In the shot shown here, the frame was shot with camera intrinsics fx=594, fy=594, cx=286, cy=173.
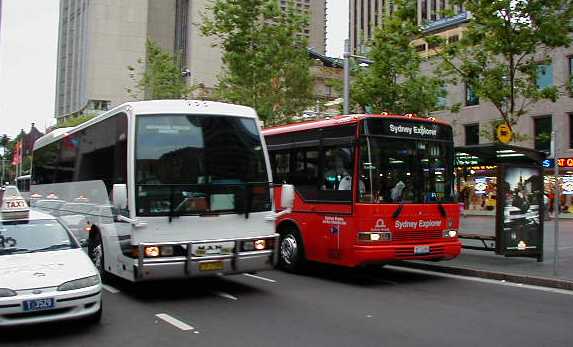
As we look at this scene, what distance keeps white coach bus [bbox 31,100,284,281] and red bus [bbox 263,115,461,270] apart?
1784 mm

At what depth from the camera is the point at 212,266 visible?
29.1 feet

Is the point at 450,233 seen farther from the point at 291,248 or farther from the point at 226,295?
the point at 226,295

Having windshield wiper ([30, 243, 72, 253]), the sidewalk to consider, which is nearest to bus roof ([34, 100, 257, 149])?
windshield wiper ([30, 243, 72, 253])

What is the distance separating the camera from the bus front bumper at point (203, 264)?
846cm

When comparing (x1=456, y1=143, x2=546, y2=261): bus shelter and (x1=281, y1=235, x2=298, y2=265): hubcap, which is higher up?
(x1=456, y1=143, x2=546, y2=261): bus shelter

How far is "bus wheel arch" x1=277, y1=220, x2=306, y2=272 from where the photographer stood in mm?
12172

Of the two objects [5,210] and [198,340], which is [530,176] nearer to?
[198,340]

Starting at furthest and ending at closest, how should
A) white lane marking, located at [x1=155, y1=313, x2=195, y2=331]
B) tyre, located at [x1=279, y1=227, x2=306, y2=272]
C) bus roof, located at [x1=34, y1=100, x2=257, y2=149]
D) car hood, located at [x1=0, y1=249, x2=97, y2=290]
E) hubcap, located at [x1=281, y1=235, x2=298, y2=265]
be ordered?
1. hubcap, located at [x1=281, y1=235, x2=298, y2=265]
2. tyre, located at [x1=279, y1=227, x2=306, y2=272]
3. bus roof, located at [x1=34, y1=100, x2=257, y2=149]
4. white lane marking, located at [x1=155, y1=313, x2=195, y2=331]
5. car hood, located at [x1=0, y1=249, x2=97, y2=290]

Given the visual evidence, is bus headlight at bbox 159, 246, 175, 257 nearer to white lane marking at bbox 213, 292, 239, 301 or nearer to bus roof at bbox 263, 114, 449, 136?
white lane marking at bbox 213, 292, 239, 301

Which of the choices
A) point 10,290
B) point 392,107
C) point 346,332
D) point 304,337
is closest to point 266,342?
point 304,337

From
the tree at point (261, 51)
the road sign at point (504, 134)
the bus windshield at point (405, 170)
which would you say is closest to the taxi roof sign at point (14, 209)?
the bus windshield at point (405, 170)

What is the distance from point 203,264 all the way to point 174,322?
4.37ft

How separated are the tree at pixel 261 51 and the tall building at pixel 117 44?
53.0 m

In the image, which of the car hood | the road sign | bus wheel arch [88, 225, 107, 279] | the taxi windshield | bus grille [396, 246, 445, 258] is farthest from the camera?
the road sign
